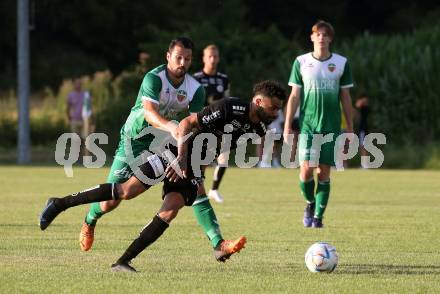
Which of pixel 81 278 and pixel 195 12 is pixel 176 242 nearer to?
pixel 81 278

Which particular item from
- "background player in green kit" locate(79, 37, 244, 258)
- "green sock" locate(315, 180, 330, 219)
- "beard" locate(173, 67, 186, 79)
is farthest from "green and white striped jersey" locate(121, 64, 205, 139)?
"green sock" locate(315, 180, 330, 219)

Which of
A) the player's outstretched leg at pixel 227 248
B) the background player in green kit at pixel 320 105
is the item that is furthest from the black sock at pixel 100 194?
the background player in green kit at pixel 320 105

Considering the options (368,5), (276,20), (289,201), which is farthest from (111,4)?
(289,201)

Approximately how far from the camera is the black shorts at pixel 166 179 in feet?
29.9

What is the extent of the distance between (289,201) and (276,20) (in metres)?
40.1

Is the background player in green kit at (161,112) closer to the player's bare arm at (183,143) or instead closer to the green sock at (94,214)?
the green sock at (94,214)

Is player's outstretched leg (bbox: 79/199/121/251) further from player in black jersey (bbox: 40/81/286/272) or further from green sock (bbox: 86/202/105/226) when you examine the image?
player in black jersey (bbox: 40/81/286/272)

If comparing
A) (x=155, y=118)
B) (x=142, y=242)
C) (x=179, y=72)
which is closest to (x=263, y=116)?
(x=155, y=118)

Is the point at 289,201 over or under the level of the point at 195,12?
under

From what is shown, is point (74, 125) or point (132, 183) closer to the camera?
point (132, 183)

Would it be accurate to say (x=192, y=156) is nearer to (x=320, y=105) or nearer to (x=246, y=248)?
(x=246, y=248)

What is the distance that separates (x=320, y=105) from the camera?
13.1 m

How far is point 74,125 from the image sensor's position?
3019 centimetres

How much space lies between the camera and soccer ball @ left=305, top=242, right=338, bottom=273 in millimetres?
9047
